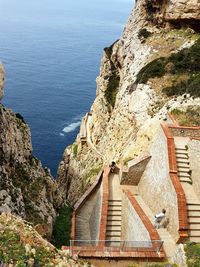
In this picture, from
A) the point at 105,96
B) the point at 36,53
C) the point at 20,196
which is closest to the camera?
the point at 20,196

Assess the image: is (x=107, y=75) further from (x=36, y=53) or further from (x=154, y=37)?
(x=36, y=53)

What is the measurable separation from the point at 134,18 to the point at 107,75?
27.1 ft

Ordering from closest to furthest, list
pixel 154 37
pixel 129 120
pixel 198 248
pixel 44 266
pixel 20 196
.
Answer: pixel 44 266 → pixel 198 248 → pixel 20 196 → pixel 129 120 → pixel 154 37

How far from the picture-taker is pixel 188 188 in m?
21.4

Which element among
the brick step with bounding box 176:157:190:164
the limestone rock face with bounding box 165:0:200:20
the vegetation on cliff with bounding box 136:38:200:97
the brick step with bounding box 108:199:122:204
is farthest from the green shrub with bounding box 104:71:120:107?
the brick step with bounding box 176:157:190:164

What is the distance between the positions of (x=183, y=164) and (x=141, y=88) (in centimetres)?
1517

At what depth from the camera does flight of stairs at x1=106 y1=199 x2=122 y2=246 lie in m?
22.1

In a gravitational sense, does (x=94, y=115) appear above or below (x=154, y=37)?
below

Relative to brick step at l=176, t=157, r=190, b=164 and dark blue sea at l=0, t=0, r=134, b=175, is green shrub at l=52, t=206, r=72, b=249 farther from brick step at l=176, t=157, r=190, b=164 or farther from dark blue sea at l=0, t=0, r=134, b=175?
dark blue sea at l=0, t=0, r=134, b=175

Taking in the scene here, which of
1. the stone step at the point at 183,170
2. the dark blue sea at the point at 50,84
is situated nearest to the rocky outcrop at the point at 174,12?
the stone step at the point at 183,170

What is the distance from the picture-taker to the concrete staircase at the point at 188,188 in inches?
758

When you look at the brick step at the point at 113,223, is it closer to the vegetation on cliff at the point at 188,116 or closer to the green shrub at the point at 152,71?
the vegetation on cliff at the point at 188,116

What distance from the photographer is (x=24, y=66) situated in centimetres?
13625

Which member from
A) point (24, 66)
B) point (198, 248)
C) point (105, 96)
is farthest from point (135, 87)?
point (24, 66)
